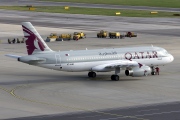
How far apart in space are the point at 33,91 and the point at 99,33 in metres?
68.6

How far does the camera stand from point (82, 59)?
255 feet

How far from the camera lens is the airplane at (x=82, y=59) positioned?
76.2 m

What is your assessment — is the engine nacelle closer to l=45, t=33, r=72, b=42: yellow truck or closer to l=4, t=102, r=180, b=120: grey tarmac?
l=4, t=102, r=180, b=120: grey tarmac

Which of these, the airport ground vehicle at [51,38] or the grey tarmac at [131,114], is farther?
the airport ground vehicle at [51,38]

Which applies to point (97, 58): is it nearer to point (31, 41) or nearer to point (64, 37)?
point (31, 41)

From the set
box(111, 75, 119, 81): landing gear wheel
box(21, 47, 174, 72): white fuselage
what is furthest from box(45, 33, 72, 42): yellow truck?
box(111, 75, 119, 81): landing gear wheel

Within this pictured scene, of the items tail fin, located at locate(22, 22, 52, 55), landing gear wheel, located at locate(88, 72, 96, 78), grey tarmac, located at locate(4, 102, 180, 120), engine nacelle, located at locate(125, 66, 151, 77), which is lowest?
grey tarmac, located at locate(4, 102, 180, 120)

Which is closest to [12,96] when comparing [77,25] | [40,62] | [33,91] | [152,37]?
[33,91]

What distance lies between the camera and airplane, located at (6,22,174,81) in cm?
7625


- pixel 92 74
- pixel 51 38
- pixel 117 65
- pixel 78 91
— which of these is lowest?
pixel 78 91

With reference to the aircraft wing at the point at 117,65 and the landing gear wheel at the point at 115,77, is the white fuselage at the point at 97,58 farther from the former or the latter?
the landing gear wheel at the point at 115,77

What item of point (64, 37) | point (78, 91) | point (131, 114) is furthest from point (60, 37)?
point (131, 114)

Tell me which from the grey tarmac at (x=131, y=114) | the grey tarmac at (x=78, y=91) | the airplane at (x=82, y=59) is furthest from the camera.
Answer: the airplane at (x=82, y=59)

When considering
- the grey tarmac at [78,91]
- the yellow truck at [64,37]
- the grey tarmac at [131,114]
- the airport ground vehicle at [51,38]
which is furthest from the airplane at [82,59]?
the yellow truck at [64,37]
